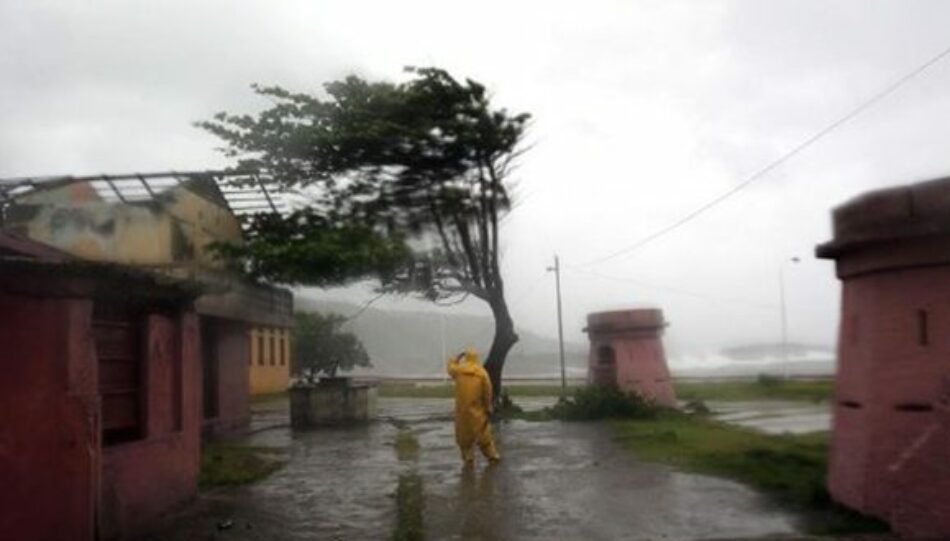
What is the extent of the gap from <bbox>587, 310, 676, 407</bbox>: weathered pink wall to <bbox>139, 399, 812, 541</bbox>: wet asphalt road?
9100 mm

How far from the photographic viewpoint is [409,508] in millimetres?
10719

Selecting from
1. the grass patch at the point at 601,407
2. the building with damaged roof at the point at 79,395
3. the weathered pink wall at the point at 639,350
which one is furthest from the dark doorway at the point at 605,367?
the building with damaged roof at the point at 79,395

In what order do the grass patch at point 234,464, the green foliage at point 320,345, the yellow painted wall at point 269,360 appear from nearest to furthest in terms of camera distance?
the grass patch at point 234,464 < the yellow painted wall at point 269,360 < the green foliage at point 320,345

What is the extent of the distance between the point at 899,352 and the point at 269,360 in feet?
116

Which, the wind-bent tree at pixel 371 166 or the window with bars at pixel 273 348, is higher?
the wind-bent tree at pixel 371 166

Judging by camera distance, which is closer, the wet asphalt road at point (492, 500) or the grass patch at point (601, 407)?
the wet asphalt road at point (492, 500)

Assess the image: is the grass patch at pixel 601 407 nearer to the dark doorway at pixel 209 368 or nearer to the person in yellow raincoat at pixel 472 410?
the dark doorway at pixel 209 368

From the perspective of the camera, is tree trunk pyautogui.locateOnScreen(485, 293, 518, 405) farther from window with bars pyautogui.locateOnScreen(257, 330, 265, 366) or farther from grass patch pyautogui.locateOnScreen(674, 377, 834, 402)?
window with bars pyautogui.locateOnScreen(257, 330, 265, 366)

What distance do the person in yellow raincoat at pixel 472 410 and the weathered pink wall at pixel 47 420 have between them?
266 inches

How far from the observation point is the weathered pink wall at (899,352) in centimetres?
792


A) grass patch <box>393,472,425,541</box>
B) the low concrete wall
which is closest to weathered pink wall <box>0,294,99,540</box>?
grass patch <box>393,472,425,541</box>

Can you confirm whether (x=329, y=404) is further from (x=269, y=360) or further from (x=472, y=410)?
(x=269, y=360)

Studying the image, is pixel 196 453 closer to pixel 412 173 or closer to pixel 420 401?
pixel 412 173

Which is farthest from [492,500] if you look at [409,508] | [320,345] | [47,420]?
[320,345]
